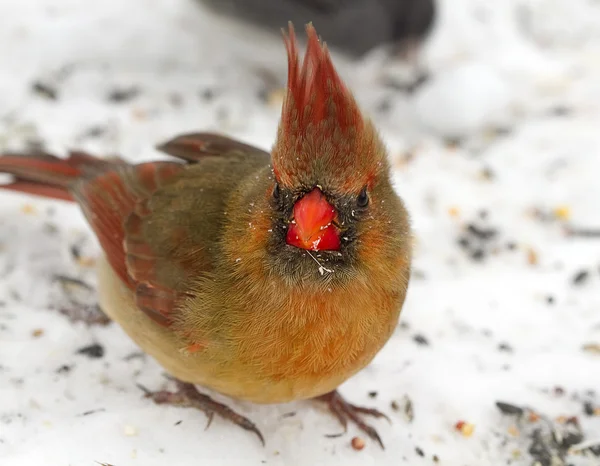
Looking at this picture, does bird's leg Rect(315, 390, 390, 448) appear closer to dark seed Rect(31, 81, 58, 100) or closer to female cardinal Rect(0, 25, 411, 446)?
female cardinal Rect(0, 25, 411, 446)

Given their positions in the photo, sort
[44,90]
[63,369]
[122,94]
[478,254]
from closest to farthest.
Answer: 1. [63,369]
2. [478,254]
3. [44,90]
4. [122,94]

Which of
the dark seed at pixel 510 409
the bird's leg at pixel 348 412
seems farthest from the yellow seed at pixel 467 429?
the bird's leg at pixel 348 412

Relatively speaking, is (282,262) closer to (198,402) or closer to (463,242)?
Answer: (198,402)

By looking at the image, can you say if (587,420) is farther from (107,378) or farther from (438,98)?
(438,98)

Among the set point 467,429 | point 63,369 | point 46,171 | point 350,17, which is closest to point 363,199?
point 467,429

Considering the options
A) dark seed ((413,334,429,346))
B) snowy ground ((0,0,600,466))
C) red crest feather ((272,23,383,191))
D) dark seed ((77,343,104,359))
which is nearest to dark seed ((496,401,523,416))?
snowy ground ((0,0,600,466))

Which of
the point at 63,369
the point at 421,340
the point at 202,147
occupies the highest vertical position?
the point at 202,147
